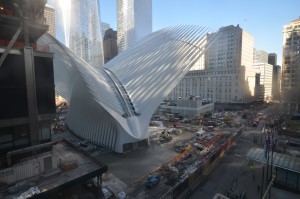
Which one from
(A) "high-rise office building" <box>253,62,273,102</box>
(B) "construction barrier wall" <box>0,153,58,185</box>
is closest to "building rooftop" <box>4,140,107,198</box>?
(B) "construction barrier wall" <box>0,153,58,185</box>

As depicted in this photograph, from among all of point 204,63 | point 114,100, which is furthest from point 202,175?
point 204,63

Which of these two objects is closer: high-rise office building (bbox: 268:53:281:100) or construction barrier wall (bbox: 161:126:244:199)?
construction barrier wall (bbox: 161:126:244:199)

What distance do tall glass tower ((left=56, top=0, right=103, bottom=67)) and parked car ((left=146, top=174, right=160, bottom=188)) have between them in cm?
11137

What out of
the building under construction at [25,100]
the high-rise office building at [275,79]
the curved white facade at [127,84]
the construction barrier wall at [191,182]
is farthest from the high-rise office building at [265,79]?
the building under construction at [25,100]

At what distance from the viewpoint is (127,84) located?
36875 mm

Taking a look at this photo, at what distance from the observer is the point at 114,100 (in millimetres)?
33188

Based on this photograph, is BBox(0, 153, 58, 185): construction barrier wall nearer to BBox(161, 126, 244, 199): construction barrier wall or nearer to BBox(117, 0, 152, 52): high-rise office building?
BBox(161, 126, 244, 199): construction barrier wall

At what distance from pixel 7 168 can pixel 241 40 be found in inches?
3962

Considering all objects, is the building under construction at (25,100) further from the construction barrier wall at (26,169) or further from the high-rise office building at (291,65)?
the high-rise office building at (291,65)

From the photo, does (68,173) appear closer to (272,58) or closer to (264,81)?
(264,81)

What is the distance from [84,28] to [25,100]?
11967 cm

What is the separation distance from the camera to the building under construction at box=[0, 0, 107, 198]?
14875 millimetres

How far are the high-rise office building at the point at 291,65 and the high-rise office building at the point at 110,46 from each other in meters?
126

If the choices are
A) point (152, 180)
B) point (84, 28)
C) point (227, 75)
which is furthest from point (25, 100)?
point (84, 28)
